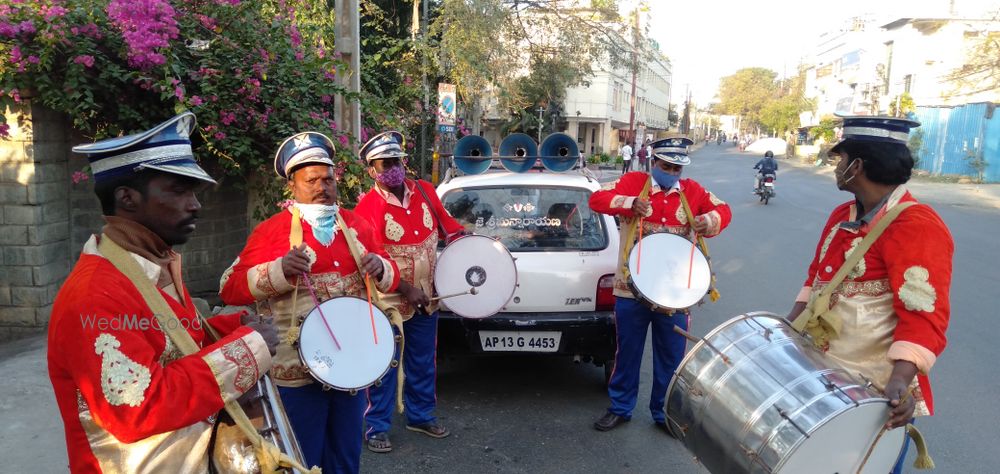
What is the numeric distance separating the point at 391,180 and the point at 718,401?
2292mm

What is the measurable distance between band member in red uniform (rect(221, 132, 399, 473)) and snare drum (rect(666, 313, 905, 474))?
1453 mm

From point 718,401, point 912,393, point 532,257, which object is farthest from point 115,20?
point 912,393

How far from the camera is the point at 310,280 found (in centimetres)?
293

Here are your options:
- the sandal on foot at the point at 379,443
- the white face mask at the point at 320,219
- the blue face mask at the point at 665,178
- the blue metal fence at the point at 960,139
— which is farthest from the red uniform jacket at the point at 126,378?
the blue metal fence at the point at 960,139

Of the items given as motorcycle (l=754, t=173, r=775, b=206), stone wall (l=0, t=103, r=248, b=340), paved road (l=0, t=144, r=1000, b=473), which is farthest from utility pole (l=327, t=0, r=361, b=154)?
motorcycle (l=754, t=173, r=775, b=206)

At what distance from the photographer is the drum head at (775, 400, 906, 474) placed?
7.25ft

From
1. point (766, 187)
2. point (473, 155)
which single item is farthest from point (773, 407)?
point (766, 187)

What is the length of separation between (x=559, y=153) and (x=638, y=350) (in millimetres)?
2450

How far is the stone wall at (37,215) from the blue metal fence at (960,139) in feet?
90.0

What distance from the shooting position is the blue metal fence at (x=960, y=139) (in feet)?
87.6

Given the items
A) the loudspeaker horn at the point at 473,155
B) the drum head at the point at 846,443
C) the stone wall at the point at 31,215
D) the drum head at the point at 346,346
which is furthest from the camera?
the loudspeaker horn at the point at 473,155

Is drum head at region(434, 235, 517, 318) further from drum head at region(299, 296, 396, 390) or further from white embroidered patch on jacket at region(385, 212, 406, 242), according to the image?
drum head at region(299, 296, 396, 390)

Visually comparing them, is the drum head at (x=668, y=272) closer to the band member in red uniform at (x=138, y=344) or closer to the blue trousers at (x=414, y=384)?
the blue trousers at (x=414, y=384)

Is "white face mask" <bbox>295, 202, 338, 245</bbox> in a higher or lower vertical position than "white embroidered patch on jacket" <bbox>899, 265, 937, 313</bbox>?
higher
